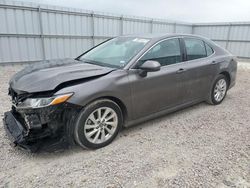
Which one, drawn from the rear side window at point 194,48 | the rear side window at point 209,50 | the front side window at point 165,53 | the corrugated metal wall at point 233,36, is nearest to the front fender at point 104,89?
the front side window at point 165,53

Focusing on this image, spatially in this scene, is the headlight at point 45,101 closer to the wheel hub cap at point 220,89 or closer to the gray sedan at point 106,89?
the gray sedan at point 106,89

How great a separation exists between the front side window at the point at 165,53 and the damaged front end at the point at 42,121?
1316 mm

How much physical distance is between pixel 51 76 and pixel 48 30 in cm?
758

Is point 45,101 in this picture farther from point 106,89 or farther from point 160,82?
point 160,82

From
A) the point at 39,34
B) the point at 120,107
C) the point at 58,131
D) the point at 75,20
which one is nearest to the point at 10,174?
the point at 58,131

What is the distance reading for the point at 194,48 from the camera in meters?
3.98

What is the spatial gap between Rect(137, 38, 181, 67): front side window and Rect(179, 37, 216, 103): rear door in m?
Answer: 0.21

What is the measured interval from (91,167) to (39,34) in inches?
322

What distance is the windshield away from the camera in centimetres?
314

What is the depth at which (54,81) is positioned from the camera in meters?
2.48

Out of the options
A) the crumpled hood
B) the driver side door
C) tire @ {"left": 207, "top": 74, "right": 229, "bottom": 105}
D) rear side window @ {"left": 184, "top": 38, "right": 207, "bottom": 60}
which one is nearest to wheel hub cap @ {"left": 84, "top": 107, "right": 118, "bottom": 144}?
the driver side door

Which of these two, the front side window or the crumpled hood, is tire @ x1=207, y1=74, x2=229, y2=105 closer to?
the front side window

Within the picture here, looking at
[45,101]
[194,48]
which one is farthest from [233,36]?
[45,101]

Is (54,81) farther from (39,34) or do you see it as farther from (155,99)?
(39,34)
